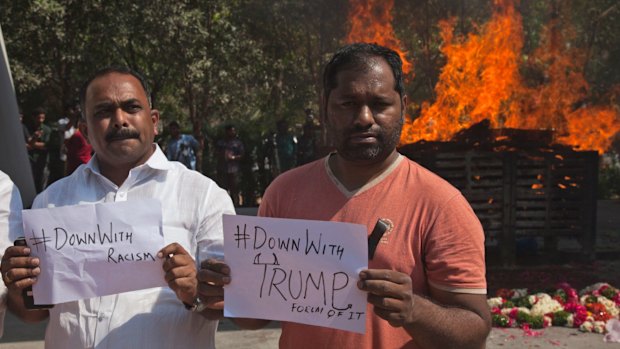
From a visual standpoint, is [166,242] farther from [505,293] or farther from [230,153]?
[230,153]

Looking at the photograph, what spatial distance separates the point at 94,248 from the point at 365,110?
1082 millimetres

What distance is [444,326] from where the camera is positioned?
6.63 feet

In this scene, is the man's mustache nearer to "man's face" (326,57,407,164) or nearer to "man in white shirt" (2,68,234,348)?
"man in white shirt" (2,68,234,348)

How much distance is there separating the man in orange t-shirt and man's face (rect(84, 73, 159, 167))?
25.0 inches

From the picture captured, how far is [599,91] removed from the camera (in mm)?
20750

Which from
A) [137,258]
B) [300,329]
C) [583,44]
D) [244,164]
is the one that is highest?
[583,44]

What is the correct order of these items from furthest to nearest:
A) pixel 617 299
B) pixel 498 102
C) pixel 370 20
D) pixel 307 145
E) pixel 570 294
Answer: pixel 307 145
pixel 370 20
pixel 498 102
pixel 570 294
pixel 617 299

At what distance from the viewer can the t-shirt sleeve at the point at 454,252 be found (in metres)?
2.05

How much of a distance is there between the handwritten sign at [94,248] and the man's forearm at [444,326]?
915mm

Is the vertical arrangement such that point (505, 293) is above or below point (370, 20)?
below

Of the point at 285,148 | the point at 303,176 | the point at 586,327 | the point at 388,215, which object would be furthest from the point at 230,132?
the point at 388,215

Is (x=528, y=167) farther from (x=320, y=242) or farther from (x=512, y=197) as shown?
(x=320, y=242)

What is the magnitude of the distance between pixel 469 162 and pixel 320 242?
20.8 ft

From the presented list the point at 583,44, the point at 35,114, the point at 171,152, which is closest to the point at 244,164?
the point at 171,152
